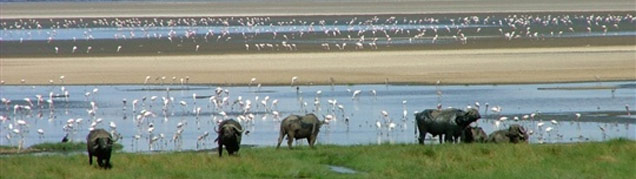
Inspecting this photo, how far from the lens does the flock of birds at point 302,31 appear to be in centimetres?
5591

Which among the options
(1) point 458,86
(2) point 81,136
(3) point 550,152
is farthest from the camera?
(1) point 458,86

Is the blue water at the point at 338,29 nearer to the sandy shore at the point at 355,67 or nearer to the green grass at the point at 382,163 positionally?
the sandy shore at the point at 355,67

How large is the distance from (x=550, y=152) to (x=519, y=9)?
3014 inches

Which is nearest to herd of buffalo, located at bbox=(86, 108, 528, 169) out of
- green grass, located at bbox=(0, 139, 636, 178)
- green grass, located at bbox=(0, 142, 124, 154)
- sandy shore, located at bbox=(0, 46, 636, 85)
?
green grass, located at bbox=(0, 139, 636, 178)

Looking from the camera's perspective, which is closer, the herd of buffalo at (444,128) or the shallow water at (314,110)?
the herd of buffalo at (444,128)

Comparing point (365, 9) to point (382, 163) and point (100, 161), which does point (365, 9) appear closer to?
point (382, 163)

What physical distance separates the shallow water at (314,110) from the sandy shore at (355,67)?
1.96 metres

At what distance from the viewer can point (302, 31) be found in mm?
67438

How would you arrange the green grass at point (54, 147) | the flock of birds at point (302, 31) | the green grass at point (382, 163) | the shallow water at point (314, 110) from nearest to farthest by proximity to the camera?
the green grass at point (382, 163) → the green grass at point (54, 147) → the shallow water at point (314, 110) → the flock of birds at point (302, 31)

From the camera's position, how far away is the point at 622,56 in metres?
44.9

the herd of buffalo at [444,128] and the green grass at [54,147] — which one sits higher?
the herd of buffalo at [444,128]

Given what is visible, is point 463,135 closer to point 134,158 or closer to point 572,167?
point 572,167

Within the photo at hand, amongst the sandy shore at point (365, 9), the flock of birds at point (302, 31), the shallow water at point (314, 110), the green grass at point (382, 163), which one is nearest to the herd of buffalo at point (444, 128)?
the green grass at point (382, 163)

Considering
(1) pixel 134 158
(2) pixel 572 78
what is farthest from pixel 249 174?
(2) pixel 572 78
